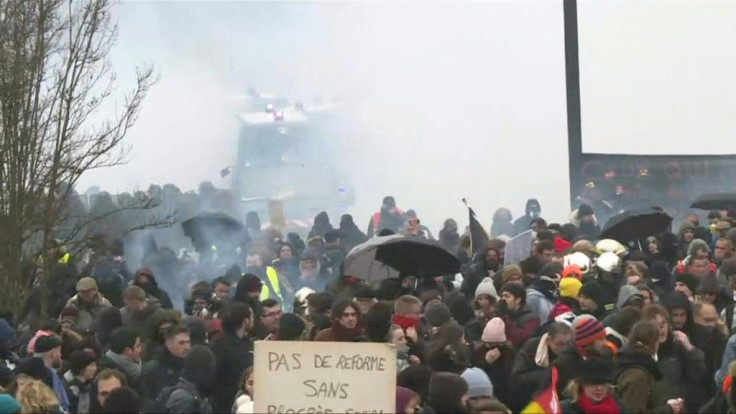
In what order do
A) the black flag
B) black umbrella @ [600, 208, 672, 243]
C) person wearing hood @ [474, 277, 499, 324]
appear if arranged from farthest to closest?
the black flag
black umbrella @ [600, 208, 672, 243]
person wearing hood @ [474, 277, 499, 324]

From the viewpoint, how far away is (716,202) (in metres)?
23.2

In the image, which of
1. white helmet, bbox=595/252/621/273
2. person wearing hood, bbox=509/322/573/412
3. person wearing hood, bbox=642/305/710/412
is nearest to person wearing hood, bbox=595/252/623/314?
white helmet, bbox=595/252/621/273

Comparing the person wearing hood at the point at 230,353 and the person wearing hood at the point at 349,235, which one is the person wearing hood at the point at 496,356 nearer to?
the person wearing hood at the point at 230,353

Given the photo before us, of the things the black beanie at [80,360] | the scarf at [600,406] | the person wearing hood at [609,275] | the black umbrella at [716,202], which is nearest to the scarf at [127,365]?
the black beanie at [80,360]

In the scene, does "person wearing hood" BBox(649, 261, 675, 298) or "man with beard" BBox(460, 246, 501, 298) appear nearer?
"person wearing hood" BBox(649, 261, 675, 298)

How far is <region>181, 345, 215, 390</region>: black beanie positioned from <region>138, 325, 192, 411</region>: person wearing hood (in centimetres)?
80

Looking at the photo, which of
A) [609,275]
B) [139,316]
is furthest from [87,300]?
[609,275]

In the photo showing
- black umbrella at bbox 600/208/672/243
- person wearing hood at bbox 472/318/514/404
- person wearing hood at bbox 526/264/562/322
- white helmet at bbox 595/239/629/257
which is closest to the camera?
person wearing hood at bbox 472/318/514/404

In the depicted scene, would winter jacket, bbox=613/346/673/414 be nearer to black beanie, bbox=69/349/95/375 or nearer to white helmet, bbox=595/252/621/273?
black beanie, bbox=69/349/95/375

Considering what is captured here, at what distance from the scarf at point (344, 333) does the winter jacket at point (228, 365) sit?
56cm

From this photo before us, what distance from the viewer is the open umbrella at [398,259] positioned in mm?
16844

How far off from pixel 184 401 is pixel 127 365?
65.8 inches

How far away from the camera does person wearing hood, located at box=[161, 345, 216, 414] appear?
1029cm

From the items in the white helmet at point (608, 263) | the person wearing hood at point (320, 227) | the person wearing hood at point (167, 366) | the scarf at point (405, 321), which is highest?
the person wearing hood at point (320, 227)
